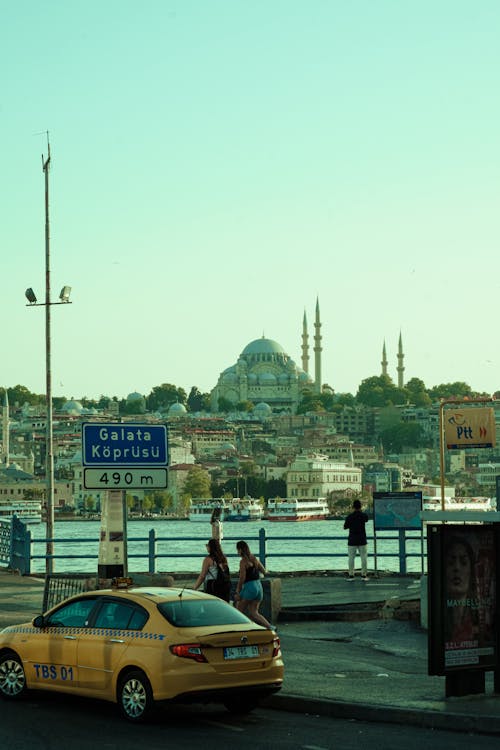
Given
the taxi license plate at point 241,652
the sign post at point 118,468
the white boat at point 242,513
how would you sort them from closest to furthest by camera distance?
the taxi license plate at point 241,652
the sign post at point 118,468
the white boat at point 242,513

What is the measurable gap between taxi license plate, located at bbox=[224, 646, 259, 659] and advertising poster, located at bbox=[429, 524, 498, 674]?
1620 mm

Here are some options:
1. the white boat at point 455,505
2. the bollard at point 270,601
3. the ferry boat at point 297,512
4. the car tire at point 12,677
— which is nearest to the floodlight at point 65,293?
the bollard at point 270,601

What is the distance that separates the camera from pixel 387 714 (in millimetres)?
12844

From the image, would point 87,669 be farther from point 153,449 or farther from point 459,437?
point 459,437

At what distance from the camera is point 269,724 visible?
42.1ft


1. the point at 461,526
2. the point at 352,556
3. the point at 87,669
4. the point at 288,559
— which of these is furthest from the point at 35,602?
the point at 288,559

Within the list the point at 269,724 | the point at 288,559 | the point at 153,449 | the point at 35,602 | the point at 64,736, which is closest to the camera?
the point at 64,736

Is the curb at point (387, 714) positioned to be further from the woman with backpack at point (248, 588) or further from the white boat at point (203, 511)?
the white boat at point (203, 511)

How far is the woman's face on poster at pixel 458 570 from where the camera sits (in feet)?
42.8

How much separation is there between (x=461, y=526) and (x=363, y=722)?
2.00 metres

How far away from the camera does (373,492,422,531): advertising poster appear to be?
1073 inches

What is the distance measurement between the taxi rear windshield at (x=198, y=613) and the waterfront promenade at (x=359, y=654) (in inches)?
40.4

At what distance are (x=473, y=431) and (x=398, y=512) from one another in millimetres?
2952

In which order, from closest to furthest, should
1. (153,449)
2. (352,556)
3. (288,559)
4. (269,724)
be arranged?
(269,724) → (153,449) → (352,556) → (288,559)
